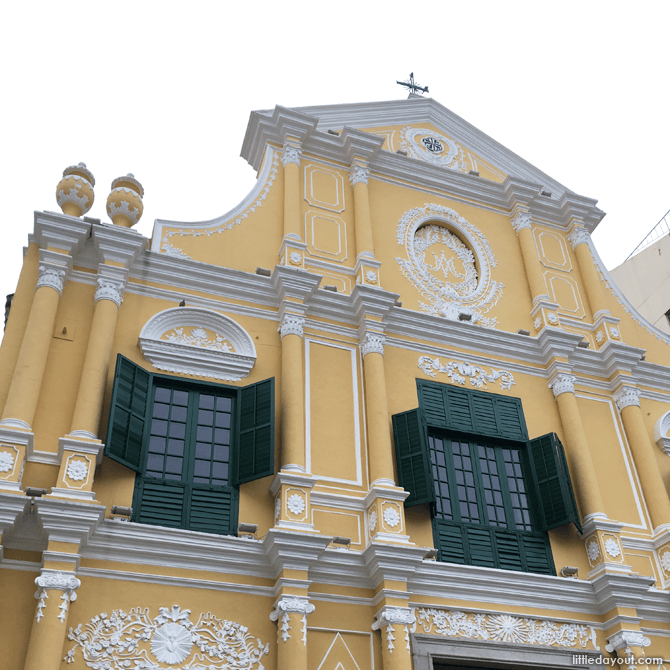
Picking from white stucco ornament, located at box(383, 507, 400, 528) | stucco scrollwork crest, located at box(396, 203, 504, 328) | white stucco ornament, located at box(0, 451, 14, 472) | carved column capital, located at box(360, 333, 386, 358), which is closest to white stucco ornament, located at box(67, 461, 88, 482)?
white stucco ornament, located at box(0, 451, 14, 472)

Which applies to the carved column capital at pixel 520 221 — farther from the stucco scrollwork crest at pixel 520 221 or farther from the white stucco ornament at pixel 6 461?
the white stucco ornament at pixel 6 461

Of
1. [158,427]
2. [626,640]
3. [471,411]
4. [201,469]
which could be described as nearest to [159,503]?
[201,469]

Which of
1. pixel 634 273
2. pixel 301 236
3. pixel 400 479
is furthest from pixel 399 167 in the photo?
pixel 634 273

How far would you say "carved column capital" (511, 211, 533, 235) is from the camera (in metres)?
15.4

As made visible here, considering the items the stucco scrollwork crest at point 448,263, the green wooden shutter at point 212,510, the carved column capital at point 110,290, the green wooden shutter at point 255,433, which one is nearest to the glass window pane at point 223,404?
the green wooden shutter at point 255,433

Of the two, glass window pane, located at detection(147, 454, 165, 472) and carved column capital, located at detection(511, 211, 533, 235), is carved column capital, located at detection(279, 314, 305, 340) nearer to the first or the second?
glass window pane, located at detection(147, 454, 165, 472)

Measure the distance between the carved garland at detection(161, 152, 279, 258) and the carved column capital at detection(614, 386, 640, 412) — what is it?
704cm

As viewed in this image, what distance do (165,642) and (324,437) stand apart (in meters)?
3.57

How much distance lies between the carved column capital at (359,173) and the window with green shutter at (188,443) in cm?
491

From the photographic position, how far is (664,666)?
10.9 metres

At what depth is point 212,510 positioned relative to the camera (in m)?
10.1

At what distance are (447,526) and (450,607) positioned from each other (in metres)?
1.23

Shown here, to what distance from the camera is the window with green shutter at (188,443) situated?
32.4 feet

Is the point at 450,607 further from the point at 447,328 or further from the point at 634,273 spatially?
the point at 634,273
